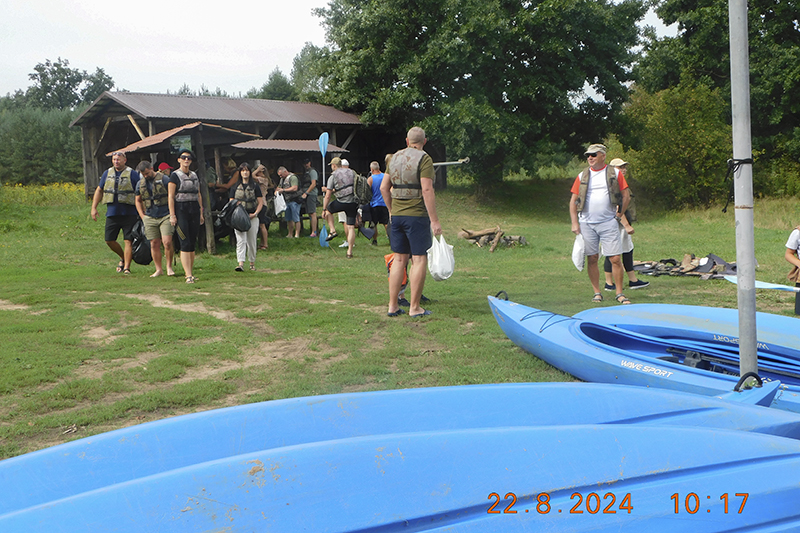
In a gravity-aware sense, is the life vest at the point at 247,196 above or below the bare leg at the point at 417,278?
above

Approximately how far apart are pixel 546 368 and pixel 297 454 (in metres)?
3.04

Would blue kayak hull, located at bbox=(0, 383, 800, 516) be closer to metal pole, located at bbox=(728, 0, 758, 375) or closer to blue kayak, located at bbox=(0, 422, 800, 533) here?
blue kayak, located at bbox=(0, 422, 800, 533)

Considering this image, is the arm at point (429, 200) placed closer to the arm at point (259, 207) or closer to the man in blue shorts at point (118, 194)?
the arm at point (259, 207)

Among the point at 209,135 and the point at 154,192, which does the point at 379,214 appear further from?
the point at 154,192

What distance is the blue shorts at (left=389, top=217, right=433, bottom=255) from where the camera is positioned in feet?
20.8

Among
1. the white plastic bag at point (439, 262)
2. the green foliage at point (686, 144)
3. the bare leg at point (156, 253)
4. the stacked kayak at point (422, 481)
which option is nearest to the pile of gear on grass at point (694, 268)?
the white plastic bag at point (439, 262)

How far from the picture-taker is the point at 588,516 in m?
2.05

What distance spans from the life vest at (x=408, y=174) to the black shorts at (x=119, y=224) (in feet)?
17.5

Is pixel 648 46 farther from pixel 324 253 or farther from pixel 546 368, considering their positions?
pixel 546 368

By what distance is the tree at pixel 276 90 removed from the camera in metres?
54.2

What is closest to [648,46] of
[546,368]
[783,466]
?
[546,368]

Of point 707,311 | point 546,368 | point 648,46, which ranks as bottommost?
point 546,368

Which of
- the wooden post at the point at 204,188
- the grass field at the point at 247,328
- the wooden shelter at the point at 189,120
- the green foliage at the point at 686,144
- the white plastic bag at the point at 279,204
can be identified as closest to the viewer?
the grass field at the point at 247,328

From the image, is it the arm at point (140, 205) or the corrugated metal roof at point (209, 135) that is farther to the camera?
the corrugated metal roof at point (209, 135)
